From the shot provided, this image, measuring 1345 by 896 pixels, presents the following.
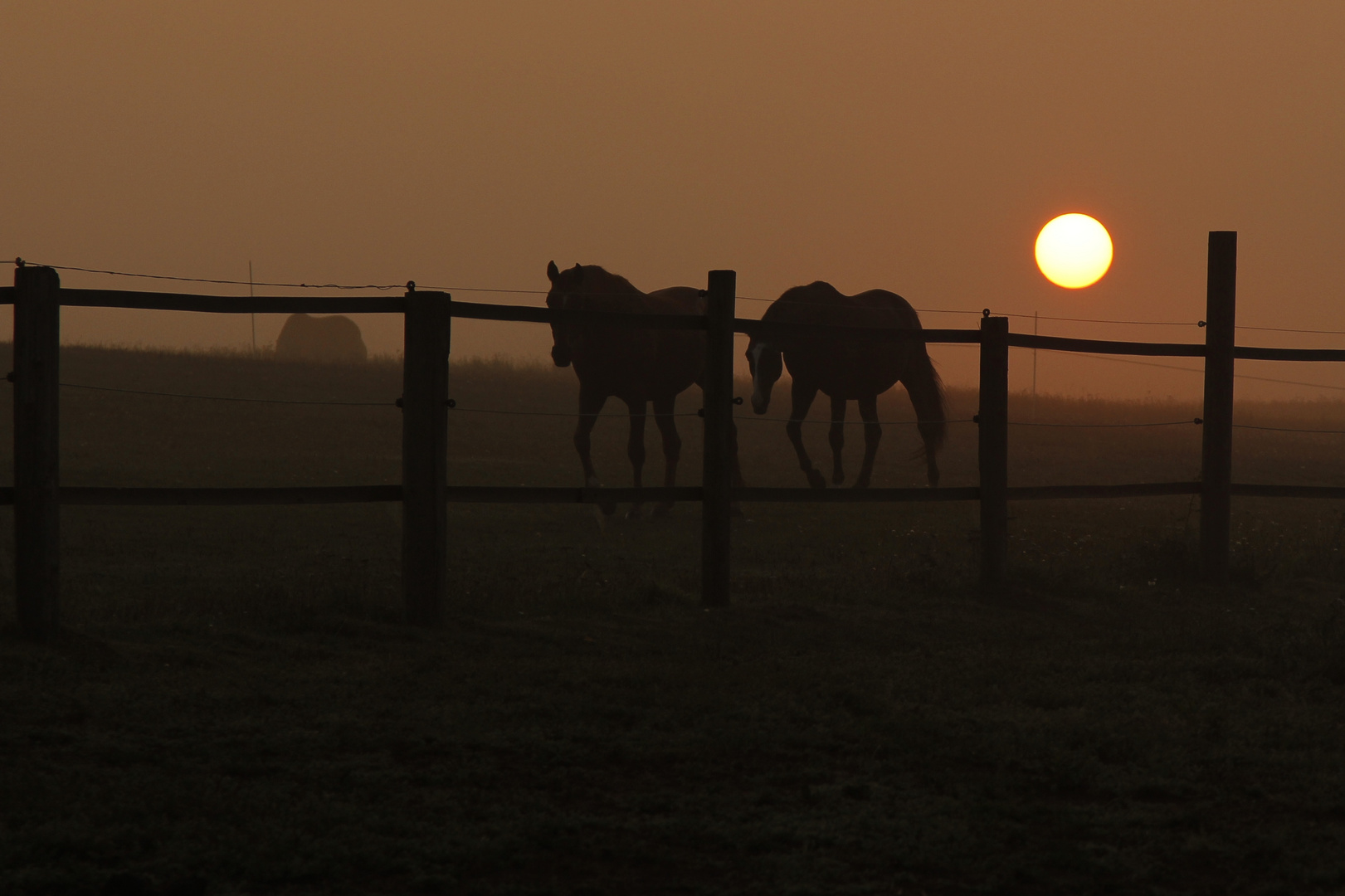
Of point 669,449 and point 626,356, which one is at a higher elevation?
point 626,356

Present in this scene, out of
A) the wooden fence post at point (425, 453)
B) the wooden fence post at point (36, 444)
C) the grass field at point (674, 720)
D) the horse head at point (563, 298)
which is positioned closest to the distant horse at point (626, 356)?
the horse head at point (563, 298)

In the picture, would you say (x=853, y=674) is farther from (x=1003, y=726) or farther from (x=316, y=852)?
(x=316, y=852)

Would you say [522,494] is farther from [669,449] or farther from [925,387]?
[925,387]

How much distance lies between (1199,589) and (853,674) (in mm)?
4239

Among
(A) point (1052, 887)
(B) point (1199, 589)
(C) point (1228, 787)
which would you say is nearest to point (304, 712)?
(A) point (1052, 887)

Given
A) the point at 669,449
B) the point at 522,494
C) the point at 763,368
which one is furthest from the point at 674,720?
the point at 763,368

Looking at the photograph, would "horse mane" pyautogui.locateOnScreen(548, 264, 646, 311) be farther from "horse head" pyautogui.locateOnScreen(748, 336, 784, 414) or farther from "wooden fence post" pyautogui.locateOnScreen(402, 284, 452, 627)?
"wooden fence post" pyautogui.locateOnScreen(402, 284, 452, 627)

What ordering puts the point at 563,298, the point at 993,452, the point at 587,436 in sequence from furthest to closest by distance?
the point at 587,436 < the point at 563,298 < the point at 993,452

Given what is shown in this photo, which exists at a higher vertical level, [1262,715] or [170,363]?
[170,363]

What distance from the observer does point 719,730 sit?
487cm

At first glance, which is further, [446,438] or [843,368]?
[843,368]

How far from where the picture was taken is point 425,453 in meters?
7.02

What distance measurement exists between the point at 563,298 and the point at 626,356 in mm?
1261

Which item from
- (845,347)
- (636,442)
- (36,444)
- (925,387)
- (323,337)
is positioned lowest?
(636,442)
